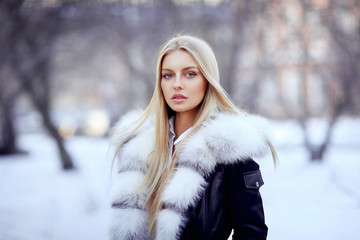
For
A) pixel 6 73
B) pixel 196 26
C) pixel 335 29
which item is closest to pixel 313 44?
pixel 335 29

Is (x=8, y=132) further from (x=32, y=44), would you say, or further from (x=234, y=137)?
(x=234, y=137)

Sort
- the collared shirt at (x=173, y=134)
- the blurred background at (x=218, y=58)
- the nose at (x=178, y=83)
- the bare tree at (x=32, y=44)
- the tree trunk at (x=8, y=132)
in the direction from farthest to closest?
the tree trunk at (x=8, y=132)
the bare tree at (x=32, y=44)
the blurred background at (x=218, y=58)
the collared shirt at (x=173, y=134)
the nose at (x=178, y=83)

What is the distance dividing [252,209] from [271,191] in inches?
188

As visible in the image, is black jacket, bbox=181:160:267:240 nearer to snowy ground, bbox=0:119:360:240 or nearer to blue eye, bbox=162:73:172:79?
blue eye, bbox=162:73:172:79

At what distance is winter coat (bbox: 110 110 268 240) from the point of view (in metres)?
1.48

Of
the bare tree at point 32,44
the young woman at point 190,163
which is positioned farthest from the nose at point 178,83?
the bare tree at point 32,44

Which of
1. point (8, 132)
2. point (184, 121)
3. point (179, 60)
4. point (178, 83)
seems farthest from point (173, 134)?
point (8, 132)

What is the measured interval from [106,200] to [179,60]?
4.88 m

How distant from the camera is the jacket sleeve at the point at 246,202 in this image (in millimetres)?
1451

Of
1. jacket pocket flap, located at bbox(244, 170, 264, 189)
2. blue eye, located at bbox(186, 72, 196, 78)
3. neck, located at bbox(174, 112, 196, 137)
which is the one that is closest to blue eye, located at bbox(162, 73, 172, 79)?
blue eye, located at bbox(186, 72, 196, 78)

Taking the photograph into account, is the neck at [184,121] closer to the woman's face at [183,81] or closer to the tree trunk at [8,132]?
the woman's face at [183,81]

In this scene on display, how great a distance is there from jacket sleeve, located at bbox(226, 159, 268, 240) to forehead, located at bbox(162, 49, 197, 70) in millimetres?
680

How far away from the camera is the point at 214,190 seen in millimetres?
1558

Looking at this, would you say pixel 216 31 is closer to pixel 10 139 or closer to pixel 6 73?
pixel 6 73
